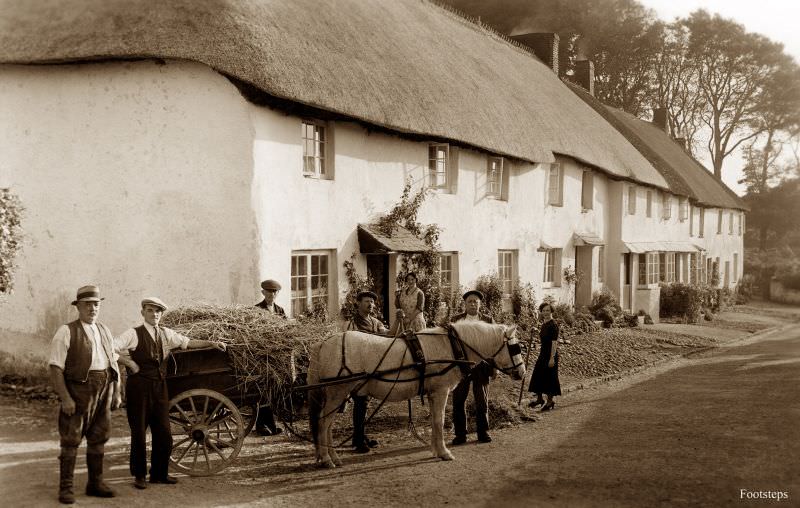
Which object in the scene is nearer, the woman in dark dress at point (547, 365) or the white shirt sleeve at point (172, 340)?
the white shirt sleeve at point (172, 340)

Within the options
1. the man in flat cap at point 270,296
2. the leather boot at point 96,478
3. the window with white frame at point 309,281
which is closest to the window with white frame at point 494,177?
the window with white frame at point 309,281

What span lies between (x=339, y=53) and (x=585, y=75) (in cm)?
2309

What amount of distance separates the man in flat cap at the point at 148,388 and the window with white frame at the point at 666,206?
93.5ft

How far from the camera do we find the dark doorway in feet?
49.3

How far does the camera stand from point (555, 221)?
22969mm

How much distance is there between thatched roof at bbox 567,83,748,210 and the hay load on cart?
985 inches

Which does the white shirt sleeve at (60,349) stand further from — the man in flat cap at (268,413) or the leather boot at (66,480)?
the man in flat cap at (268,413)

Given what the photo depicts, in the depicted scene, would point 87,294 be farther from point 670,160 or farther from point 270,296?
point 670,160

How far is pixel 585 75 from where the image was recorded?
34875 millimetres

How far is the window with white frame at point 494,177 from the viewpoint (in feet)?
62.7

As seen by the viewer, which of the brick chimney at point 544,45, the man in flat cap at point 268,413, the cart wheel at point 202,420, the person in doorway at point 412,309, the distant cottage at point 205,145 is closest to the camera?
the cart wheel at point 202,420

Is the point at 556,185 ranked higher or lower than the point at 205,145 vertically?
higher

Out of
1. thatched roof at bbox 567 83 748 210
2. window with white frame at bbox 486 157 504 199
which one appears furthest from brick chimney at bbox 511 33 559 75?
window with white frame at bbox 486 157 504 199

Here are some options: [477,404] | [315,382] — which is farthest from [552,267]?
[315,382]
